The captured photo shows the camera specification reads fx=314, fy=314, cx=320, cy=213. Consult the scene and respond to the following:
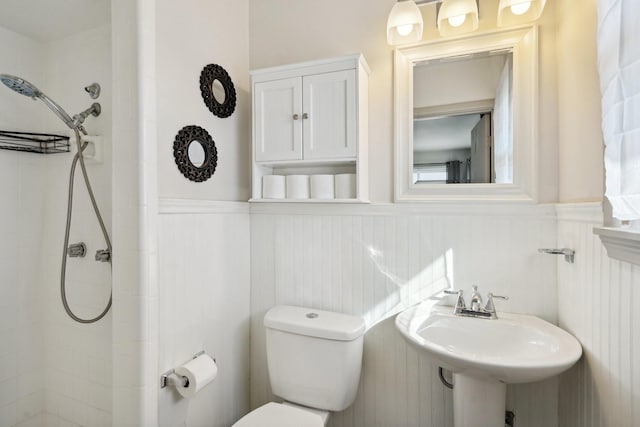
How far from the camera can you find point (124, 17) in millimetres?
1150

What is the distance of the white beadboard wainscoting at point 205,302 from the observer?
4.25 ft

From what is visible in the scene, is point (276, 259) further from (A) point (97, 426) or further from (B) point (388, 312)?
(A) point (97, 426)

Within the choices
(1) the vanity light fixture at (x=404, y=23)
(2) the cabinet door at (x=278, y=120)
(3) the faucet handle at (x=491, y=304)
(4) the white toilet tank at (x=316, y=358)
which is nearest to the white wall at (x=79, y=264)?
(2) the cabinet door at (x=278, y=120)

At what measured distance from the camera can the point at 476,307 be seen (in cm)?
136

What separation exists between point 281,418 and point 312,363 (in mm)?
250

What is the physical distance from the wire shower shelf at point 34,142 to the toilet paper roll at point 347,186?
1401mm

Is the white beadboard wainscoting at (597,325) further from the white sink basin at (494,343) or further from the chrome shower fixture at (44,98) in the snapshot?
the chrome shower fixture at (44,98)

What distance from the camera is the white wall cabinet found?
1475 millimetres

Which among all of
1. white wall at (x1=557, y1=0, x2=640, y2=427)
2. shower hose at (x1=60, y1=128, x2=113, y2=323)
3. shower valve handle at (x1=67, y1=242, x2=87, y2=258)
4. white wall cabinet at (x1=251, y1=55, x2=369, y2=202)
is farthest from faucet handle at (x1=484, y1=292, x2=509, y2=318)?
shower valve handle at (x1=67, y1=242, x2=87, y2=258)

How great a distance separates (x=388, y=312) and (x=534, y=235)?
29.0 inches

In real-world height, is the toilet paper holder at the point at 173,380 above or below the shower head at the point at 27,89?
below

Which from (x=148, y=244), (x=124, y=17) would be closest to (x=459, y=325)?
(x=148, y=244)

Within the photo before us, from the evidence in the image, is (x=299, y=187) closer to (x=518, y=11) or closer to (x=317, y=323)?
(x=317, y=323)

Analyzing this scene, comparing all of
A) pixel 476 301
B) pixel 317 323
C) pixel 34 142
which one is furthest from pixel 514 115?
pixel 34 142
